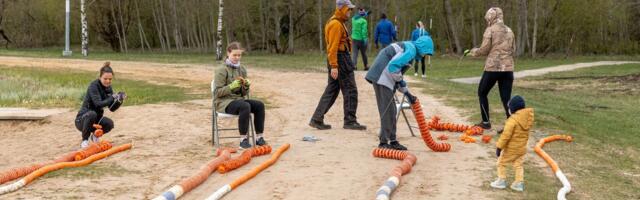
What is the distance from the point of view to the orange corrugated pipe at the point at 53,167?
7.19 m

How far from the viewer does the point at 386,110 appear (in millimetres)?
8820

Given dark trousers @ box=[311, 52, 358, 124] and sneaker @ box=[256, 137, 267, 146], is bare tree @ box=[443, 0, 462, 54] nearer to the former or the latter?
dark trousers @ box=[311, 52, 358, 124]

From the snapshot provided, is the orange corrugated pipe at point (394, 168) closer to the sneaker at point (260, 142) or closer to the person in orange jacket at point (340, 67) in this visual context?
the sneaker at point (260, 142)

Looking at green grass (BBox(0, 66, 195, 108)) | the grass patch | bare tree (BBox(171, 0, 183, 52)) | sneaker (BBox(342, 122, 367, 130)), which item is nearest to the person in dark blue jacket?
the grass patch

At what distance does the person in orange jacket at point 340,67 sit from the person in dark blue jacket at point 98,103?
2634 mm

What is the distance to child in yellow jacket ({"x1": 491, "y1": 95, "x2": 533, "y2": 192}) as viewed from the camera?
23.8 feet

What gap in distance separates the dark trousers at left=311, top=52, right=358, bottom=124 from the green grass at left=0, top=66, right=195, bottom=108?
534cm

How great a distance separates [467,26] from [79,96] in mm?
33603

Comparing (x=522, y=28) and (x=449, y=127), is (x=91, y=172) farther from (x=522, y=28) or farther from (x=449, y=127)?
(x=522, y=28)

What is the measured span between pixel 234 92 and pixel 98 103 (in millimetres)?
1630

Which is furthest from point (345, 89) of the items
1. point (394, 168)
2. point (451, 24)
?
point (451, 24)

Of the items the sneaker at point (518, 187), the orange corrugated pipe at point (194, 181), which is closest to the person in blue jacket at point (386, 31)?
the orange corrugated pipe at point (194, 181)

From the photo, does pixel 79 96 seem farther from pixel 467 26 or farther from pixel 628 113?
pixel 467 26

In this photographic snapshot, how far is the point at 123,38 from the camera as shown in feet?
165
